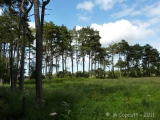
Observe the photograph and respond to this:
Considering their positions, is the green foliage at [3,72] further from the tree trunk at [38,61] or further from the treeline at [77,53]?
the tree trunk at [38,61]

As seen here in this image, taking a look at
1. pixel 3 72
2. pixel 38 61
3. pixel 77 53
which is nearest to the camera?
pixel 38 61

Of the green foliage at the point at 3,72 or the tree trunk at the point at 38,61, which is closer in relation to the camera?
the tree trunk at the point at 38,61

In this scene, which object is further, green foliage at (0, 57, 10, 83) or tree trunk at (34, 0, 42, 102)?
green foliage at (0, 57, 10, 83)

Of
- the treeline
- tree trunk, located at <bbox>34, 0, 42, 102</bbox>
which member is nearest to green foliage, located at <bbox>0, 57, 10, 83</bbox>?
the treeline

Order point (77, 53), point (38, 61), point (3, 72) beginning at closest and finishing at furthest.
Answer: point (38, 61)
point (3, 72)
point (77, 53)

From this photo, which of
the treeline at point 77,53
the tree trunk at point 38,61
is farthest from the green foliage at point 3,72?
the tree trunk at point 38,61

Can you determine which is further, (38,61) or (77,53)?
(77,53)

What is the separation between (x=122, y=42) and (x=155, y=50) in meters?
16.0

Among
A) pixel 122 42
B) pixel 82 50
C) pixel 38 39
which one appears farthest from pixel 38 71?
pixel 122 42

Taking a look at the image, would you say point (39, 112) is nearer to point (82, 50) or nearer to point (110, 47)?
point (82, 50)

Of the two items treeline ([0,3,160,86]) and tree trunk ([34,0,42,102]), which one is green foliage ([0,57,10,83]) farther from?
tree trunk ([34,0,42,102])

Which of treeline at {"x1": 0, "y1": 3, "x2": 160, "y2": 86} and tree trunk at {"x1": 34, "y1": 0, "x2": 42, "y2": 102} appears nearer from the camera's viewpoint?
tree trunk at {"x1": 34, "y1": 0, "x2": 42, "y2": 102}

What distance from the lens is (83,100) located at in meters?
10.8

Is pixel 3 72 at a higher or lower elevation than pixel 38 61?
lower
